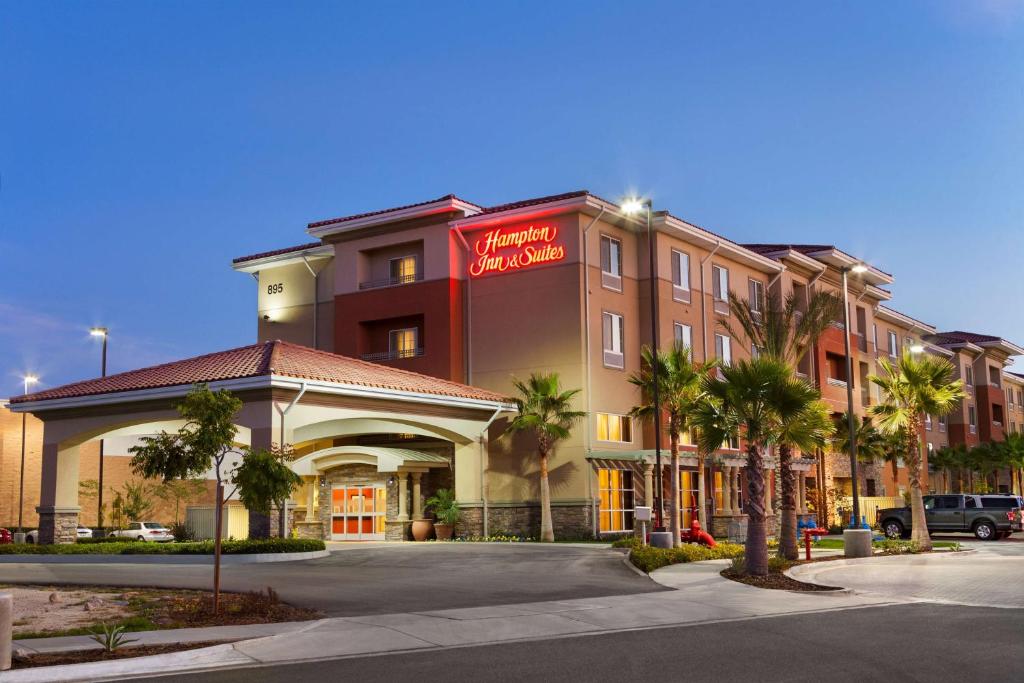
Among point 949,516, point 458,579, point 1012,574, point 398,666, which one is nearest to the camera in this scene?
point 398,666

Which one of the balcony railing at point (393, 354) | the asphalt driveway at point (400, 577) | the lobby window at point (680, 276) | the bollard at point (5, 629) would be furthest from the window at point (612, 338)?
the bollard at point (5, 629)

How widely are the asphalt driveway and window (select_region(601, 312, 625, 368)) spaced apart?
11297 mm

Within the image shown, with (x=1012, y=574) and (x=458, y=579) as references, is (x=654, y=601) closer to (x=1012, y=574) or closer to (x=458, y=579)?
(x=458, y=579)

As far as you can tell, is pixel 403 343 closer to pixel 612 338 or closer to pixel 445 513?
pixel 445 513

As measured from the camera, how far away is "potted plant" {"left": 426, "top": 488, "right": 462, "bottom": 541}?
39.3 meters

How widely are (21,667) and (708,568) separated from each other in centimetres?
1734

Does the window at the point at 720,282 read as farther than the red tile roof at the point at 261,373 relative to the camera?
Yes

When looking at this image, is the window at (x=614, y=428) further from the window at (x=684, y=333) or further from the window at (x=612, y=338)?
the window at (x=684, y=333)

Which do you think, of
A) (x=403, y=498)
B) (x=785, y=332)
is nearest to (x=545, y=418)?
(x=403, y=498)

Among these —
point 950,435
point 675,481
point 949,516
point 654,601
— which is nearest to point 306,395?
point 675,481

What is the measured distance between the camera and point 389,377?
35688 mm

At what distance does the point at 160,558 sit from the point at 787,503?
54.9 ft

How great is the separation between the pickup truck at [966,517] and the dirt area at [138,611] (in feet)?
113

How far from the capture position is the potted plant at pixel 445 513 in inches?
1547
